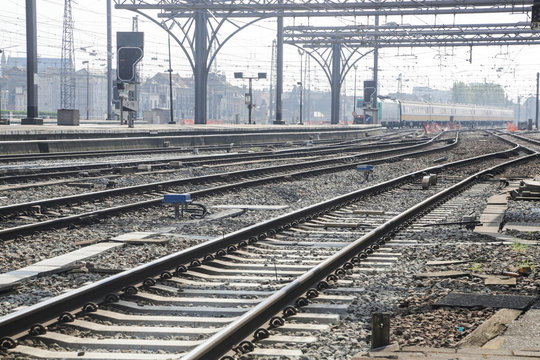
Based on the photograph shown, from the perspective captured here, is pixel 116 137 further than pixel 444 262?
Yes

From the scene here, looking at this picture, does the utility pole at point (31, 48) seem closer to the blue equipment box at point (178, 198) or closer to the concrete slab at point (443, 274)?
the blue equipment box at point (178, 198)

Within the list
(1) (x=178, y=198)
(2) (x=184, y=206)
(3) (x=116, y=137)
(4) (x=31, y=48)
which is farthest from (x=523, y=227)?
(4) (x=31, y=48)

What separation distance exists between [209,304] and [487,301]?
7.26 feet

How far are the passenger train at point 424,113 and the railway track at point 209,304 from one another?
265ft

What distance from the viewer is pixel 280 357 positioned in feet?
16.9

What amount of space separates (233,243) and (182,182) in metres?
7.87

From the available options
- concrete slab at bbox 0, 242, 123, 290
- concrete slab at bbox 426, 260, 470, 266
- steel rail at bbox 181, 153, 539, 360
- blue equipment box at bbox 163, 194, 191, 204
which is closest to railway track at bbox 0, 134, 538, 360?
steel rail at bbox 181, 153, 539, 360

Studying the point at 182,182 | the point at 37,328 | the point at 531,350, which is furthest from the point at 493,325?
the point at 182,182

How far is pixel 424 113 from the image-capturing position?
97.6 meters

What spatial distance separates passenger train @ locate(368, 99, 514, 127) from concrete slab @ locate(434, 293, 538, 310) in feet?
271

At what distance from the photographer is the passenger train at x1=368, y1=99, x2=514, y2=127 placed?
92.0 meters

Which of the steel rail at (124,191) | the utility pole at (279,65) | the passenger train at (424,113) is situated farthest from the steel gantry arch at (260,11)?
the passenger train at (424,113)

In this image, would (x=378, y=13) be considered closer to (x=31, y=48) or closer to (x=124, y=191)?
(x=31, y=48)

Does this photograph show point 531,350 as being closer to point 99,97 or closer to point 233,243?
point 233,243
